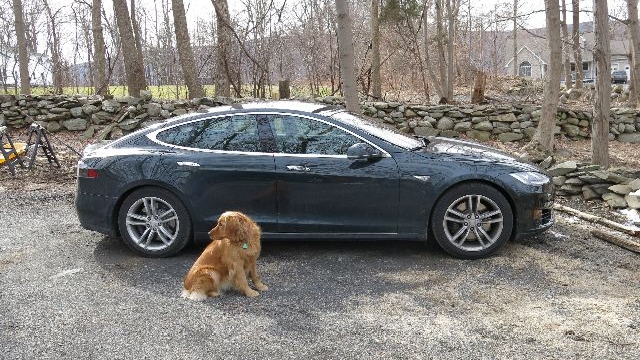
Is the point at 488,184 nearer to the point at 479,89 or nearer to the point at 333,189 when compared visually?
the point at 333,189

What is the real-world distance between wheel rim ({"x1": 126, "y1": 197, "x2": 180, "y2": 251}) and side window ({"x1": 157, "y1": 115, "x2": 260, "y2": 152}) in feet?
1.99

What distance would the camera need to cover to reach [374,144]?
5082 mm

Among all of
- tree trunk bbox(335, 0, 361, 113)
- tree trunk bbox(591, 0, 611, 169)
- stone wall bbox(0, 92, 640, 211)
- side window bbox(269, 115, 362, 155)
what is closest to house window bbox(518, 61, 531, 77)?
stone wall bbox(0, 92, 640, 211)

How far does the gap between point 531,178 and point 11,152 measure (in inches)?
327

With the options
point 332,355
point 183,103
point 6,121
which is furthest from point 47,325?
point 6,121

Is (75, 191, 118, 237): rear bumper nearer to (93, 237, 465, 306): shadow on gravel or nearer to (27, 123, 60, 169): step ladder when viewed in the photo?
(93, 237, 465, 306): shadow on gravel

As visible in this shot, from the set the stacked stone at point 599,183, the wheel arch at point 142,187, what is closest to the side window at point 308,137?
the wheel arch at point 142,187

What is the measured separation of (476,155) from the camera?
5.14 m

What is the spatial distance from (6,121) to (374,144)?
457 inches

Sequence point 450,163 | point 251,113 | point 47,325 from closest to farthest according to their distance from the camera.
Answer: point 47,325 → point 450,163 → point 251,113

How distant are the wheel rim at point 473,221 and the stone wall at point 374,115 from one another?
8.46 m

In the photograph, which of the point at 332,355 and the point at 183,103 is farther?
the point at 183,103

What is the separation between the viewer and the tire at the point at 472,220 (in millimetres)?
4941

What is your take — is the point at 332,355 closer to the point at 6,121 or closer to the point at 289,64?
the point at 6,121
